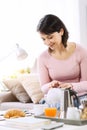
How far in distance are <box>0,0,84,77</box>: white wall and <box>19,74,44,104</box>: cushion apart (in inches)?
23.1

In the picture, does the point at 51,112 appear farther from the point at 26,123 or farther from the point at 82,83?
the point at 82,83

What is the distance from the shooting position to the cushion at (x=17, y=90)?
3338 millimetres

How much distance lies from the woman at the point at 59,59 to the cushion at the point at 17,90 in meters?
1.16

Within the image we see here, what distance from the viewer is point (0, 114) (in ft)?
6.23

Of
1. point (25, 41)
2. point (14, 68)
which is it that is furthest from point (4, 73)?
point (25, 41)

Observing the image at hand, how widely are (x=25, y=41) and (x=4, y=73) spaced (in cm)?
53

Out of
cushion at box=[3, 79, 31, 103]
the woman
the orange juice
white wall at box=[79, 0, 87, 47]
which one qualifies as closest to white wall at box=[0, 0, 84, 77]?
white wall at box=[79, 0, 87, 47]

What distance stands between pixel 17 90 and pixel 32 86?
205 mm

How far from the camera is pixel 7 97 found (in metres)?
3.42

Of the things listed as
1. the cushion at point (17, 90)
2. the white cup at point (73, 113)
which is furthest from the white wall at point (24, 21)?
the white cup at point (73, 113)

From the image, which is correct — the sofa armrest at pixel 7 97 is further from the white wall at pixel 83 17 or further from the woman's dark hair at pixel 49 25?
the woman's dark hair at pixel 49 25

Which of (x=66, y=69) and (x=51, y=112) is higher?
(x=66, y=69)

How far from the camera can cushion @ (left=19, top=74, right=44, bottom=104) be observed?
3.19 m

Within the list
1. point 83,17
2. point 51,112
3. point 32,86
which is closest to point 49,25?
point 51,112
